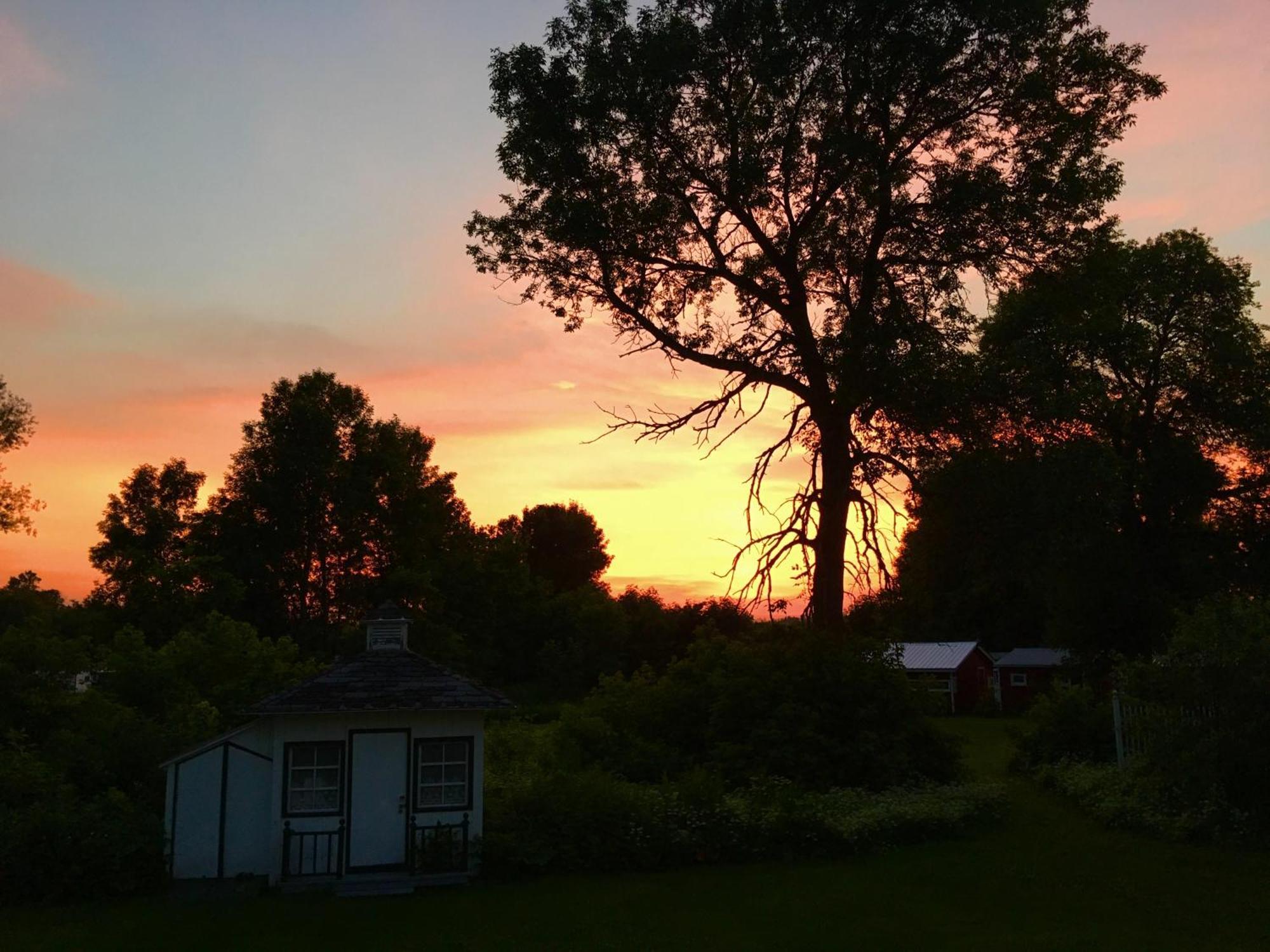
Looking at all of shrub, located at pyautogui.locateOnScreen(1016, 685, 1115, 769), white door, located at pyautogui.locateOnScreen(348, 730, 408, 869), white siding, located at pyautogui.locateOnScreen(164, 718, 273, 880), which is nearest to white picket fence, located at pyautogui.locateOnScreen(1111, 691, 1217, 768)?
shrub, located at pyautogui.locateOnScreen(1016, 685, 1115, 769)

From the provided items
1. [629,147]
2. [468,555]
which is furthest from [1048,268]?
[468,555]

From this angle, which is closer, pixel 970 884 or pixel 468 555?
pixel 970 884

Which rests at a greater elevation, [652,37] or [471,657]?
[652,37]

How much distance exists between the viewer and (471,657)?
59.3 metres

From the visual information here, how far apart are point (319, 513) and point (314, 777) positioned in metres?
42.1

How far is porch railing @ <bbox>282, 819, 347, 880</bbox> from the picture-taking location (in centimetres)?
1620

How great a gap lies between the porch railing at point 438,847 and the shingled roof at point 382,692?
1842 millimetres

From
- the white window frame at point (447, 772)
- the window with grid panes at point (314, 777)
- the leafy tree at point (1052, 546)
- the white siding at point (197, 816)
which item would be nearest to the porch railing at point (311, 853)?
the window with grid panes at point (314, 777)

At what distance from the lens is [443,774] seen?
16.9 metres

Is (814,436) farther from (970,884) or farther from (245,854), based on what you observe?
(245,854)

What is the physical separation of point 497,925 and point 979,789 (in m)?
11.2

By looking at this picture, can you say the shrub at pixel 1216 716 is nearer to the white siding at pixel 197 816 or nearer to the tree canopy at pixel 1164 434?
the tree canopy at pixel 1164 434

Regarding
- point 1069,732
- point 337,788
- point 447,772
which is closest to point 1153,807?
point 1069,732

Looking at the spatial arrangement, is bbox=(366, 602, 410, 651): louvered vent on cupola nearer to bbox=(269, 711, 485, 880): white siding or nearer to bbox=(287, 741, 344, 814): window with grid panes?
bbox=(269, 711, 485, 880): white siding
